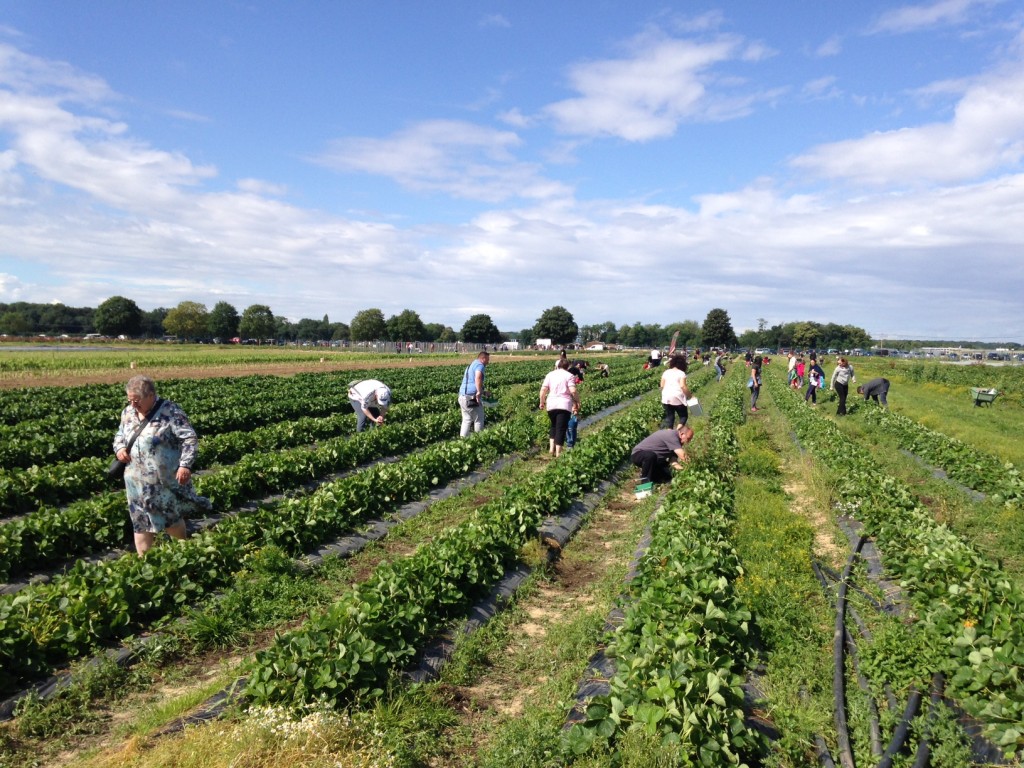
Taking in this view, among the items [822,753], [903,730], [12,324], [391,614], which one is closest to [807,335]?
[903,730]

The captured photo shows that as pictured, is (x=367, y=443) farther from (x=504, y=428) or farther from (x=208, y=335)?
(x=208, y=335)

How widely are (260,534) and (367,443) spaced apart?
18.3ft

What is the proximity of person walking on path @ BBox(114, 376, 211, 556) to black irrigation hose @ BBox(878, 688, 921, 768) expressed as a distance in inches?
244

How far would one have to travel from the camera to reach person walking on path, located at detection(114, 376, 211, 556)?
19.7 ft

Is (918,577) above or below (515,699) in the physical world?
above

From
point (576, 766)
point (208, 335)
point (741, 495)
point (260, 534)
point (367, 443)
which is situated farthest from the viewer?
point (208, 335)

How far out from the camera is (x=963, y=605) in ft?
16.4

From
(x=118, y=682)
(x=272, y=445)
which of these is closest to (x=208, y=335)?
(x=272, y=445)

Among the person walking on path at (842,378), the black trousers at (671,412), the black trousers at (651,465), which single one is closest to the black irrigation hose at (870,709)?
the black trousers at (651,465)

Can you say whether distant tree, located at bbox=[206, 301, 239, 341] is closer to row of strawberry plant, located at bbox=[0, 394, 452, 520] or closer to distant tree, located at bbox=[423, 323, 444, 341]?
distant tree, located at bbox=[423, 323, 444, 341]

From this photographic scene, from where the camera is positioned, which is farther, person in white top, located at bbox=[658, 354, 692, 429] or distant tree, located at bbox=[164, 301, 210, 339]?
distant tree, located at bbox=[164, 301, 210, 339]

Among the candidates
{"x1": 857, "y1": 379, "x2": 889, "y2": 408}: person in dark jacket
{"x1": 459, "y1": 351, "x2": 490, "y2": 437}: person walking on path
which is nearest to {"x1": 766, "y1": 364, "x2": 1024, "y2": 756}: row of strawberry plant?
{"x1": 459, "y1": 351, "x2": 490, "y2": 437}: person walking on path

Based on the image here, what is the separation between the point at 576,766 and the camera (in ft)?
11.8

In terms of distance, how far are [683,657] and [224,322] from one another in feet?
510
